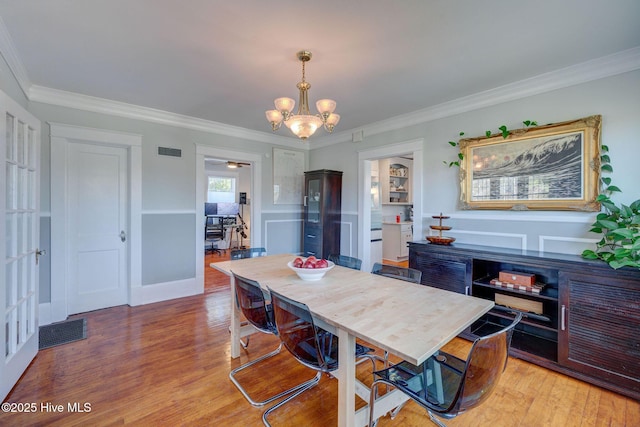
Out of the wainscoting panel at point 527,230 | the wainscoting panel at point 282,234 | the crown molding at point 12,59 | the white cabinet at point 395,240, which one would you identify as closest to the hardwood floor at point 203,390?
the wainscoting panel at point 527,230

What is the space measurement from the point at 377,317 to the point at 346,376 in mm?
→ 343

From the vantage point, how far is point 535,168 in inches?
108

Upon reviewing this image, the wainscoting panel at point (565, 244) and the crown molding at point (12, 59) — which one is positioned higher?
the crown molding at point (12, 59)

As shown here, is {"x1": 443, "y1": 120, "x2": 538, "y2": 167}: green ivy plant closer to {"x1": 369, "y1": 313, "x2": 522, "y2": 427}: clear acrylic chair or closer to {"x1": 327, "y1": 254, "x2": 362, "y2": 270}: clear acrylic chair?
{"x1": 327, "y1": 254, "x2": 362, "y2": 270}: clear acrylic chair

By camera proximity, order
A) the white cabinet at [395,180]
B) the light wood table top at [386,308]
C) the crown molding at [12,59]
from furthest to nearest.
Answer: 1. the white cabinet at [395,180]
2. the crown molding at [12,59]
3. the light wood table top at [386,308]

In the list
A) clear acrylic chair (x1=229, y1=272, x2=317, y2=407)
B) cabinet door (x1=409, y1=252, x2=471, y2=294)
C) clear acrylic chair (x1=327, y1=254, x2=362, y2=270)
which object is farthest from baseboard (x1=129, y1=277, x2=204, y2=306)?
cabinet door (x1=409, y1=252, x2=471, y2=294)

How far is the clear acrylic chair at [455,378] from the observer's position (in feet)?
3.97

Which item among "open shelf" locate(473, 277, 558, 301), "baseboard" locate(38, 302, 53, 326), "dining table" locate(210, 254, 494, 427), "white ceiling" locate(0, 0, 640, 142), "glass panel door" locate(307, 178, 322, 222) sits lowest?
"baseboard" locate(38, 302, 53, 326)

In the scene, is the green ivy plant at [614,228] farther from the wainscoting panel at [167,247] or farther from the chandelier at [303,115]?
the wainscoting panel at [167,247]

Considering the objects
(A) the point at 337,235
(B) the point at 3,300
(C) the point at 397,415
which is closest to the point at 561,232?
(C) the point at 397,415

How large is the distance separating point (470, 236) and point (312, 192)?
2.59m

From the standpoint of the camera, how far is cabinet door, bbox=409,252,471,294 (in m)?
2.83

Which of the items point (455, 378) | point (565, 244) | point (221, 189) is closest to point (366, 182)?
point (565, 244)

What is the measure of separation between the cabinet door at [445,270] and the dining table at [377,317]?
3.84 feet
